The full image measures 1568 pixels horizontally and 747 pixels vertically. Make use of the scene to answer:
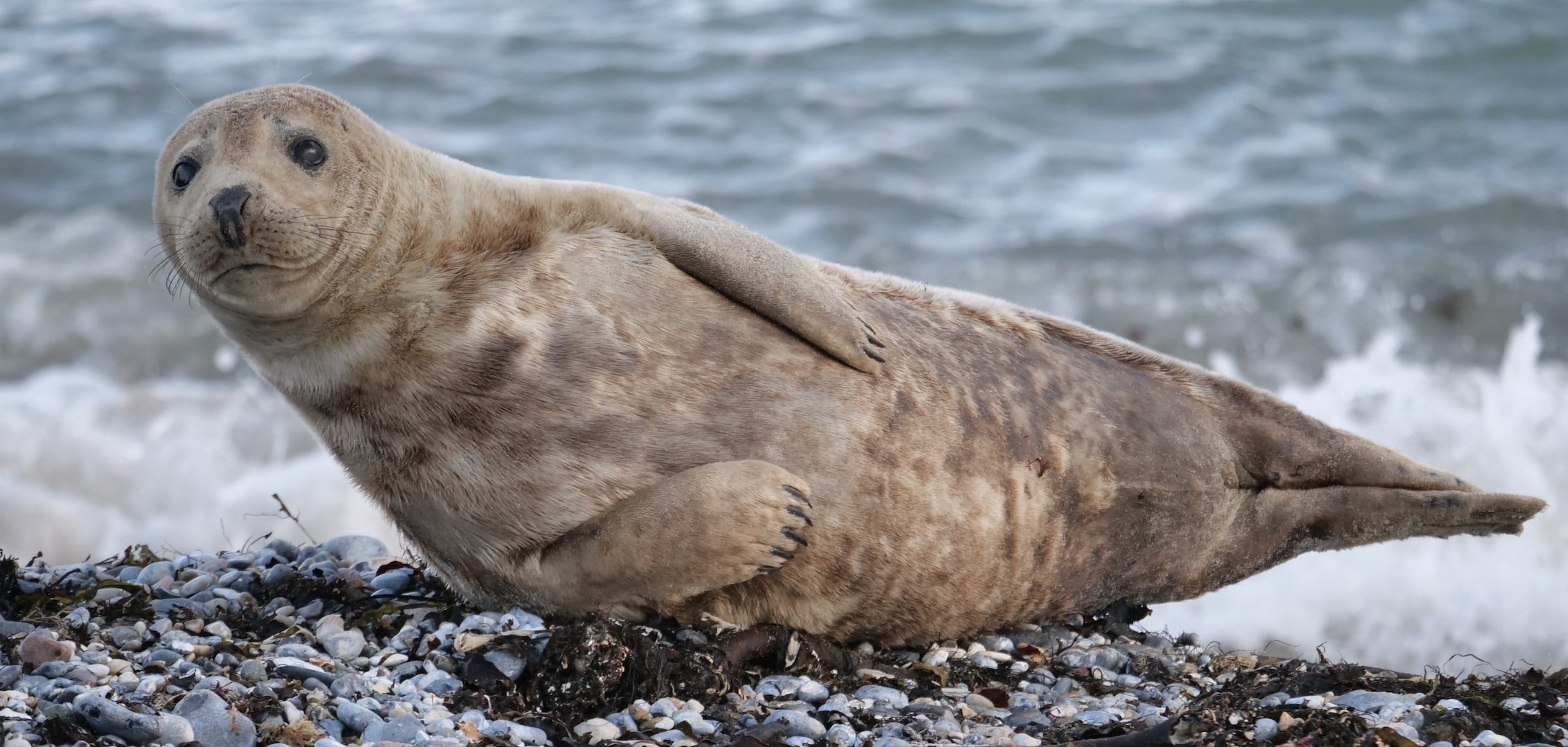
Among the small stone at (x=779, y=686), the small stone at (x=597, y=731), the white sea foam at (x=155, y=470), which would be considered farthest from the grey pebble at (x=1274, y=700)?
the white sea foam at (x=155, y=470)

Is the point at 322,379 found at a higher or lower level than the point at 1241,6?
lower

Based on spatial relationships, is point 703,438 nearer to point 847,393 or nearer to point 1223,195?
point 847,393

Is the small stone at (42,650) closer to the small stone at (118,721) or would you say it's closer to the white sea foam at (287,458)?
the small stone at (118,721)

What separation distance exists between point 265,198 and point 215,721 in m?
1.33

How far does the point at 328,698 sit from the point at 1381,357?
8.25m

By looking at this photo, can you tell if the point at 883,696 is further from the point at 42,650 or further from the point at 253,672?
the point at 42,650

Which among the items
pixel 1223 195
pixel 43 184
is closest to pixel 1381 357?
pixel 1223 195

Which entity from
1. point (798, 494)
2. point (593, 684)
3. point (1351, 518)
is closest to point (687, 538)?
point (798, 494)

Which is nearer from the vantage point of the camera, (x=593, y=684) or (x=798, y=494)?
(x=593, y=684)

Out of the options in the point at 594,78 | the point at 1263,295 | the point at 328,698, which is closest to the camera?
the point at 328,698

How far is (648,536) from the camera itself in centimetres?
417

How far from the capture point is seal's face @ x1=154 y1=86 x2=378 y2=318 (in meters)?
4.12

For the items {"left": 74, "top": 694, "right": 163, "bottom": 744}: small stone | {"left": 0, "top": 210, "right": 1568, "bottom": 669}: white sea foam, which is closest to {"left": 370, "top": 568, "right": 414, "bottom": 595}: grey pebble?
{"left": 74, "top": 694, "right": 163, "bottom": 744}: small stone

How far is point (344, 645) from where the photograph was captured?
4.29 metres
